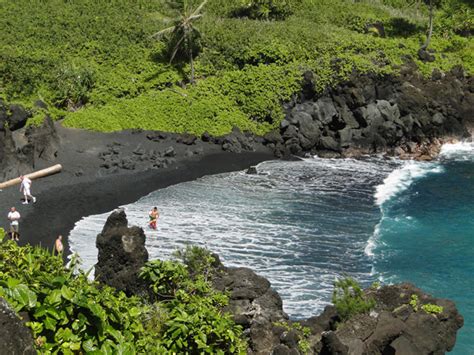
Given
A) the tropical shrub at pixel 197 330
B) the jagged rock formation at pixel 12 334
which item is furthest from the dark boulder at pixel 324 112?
the jagged rock formation at pixel 12 334

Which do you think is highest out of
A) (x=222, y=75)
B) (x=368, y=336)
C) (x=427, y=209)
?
(x=222, y=75)

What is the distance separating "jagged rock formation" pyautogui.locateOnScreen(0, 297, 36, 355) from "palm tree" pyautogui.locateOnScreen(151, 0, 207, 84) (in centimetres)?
4727

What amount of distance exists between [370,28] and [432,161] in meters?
23.2

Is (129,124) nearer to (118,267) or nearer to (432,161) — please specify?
(432,161)

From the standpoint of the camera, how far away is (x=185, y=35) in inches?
2094

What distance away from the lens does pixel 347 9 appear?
71.2 m

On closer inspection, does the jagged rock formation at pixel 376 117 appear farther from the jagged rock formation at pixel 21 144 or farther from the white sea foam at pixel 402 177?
the jagged rock formation at pixel 21 144

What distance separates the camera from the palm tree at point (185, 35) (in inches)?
2063

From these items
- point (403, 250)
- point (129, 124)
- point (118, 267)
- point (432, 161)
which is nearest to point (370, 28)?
point (432, 161)

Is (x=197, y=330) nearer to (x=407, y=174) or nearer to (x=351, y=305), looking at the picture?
(x=351, y=305)

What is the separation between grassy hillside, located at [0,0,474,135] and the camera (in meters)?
50.6

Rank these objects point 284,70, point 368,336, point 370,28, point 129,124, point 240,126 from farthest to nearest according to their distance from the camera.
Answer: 1. point 370,28
2. point 284,70
3. point 240,126
4. point 129,124
5. point 368,336

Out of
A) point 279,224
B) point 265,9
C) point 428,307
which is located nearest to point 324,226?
point 279,224

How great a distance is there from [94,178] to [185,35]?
20.0 metres
